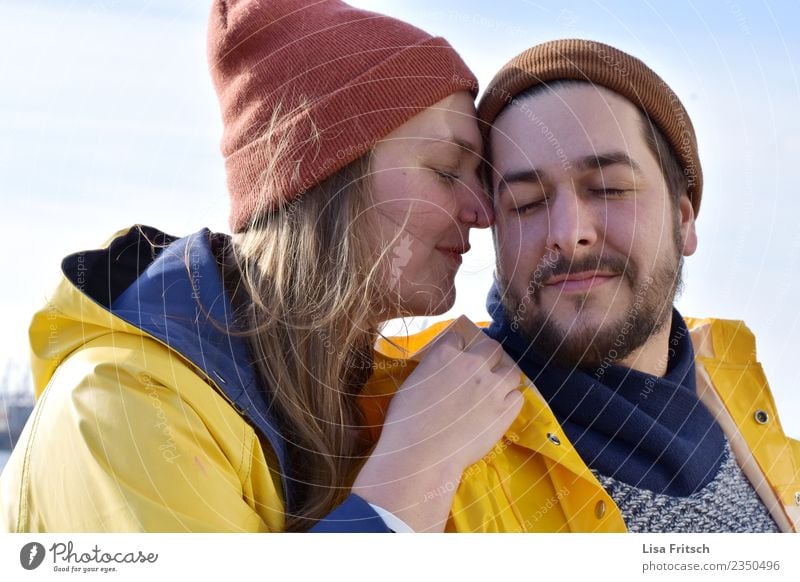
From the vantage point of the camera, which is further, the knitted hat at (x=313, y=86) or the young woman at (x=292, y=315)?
the knitted hat at (x=313, y=86)

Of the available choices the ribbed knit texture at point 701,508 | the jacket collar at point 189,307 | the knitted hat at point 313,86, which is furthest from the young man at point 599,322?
the jacket collar at point 189,307

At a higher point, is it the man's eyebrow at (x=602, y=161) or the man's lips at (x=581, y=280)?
the man's eyebrow at (x=602, y=161)

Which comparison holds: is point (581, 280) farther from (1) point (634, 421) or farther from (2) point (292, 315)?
(2) point (292, 315)

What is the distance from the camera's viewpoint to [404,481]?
5.37 feet

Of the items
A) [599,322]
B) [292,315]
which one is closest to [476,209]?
[599,322]

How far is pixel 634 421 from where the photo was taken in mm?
1873

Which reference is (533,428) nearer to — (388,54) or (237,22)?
(388,54)

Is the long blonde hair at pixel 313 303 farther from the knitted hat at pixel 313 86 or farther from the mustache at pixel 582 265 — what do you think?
the mustache at pixel 582 265

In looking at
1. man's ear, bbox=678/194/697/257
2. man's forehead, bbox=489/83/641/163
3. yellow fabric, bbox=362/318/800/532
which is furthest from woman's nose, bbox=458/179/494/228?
man's ear, bbox=678/194/697/257

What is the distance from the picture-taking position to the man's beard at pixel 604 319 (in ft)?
6.12

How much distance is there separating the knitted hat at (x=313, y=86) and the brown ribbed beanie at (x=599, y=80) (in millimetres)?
75

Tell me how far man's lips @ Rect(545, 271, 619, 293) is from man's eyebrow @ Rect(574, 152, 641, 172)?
0.69 feet

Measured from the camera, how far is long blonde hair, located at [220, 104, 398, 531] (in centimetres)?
179

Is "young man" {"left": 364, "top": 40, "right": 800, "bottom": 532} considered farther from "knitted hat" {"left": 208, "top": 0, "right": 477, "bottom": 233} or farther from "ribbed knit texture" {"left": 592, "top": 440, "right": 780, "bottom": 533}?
"knitted hat" {"left": 208, "top": 0, "right": 477, "bottom": 233}
